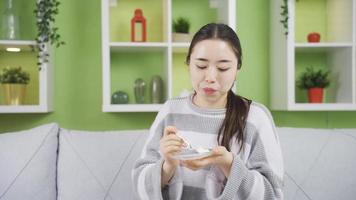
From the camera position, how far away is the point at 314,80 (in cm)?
204

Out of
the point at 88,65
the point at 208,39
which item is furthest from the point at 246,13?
the point at 208,39

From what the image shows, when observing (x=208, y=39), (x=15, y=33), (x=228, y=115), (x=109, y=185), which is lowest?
(x=109, y=185)

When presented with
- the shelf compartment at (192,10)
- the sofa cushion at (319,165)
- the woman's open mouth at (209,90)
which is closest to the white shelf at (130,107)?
the shelf compartment at (192,10)

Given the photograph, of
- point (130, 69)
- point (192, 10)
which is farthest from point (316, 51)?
point (130, 69)

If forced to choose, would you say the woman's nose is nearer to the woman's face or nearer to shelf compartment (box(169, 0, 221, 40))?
the woman's face

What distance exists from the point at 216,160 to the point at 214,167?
0.32ft

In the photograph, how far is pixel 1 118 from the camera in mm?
2121

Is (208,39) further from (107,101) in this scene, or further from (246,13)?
(246,13)

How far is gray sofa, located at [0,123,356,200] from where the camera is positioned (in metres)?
1.57

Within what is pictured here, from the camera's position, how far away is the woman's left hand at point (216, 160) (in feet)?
3.34

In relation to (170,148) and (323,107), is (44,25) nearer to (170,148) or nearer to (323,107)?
(170,148)

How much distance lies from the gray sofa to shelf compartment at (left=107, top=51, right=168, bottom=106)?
18.7 inches

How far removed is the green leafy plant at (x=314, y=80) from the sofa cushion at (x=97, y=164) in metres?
0.85

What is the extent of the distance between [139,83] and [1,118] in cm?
73
